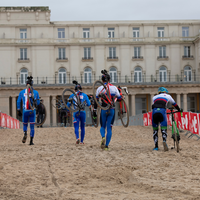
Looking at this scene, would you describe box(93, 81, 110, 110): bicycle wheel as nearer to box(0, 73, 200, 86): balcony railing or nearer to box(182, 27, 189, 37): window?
box(0, 73, 200, 86): balcony railing

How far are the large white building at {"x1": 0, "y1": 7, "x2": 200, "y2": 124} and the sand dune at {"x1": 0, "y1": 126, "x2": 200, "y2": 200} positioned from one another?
141 ft

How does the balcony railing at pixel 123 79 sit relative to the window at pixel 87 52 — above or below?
below

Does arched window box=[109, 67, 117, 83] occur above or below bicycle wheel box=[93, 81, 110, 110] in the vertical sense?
above

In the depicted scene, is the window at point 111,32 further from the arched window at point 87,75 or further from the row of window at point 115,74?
the arched window at point 87,75

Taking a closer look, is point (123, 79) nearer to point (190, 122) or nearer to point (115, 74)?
point (115, 74)

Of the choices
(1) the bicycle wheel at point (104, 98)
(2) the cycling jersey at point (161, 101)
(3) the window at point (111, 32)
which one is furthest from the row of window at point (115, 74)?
(1) the bicycle wheel at point (104, 98)

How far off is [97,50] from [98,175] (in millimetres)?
47600

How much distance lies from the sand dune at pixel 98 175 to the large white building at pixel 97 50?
1692 inches

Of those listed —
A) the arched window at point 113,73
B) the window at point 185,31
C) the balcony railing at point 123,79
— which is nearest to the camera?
the balcony railing at point 123,79

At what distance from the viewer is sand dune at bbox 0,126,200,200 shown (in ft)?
18.3

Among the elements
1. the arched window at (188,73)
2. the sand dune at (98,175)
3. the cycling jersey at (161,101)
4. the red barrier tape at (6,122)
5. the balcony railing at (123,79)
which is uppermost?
the arched window at (188,73)

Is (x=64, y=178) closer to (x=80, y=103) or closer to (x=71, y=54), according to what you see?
(x=80, y=103)

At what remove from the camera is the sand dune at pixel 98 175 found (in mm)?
5586

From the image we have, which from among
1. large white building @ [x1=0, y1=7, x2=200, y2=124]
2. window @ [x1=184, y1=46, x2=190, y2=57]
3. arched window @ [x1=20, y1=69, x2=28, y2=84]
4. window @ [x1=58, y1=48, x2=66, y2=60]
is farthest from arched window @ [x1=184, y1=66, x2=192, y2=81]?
arched window @ [x1=20, y1=69, x2=28, y2=84]
